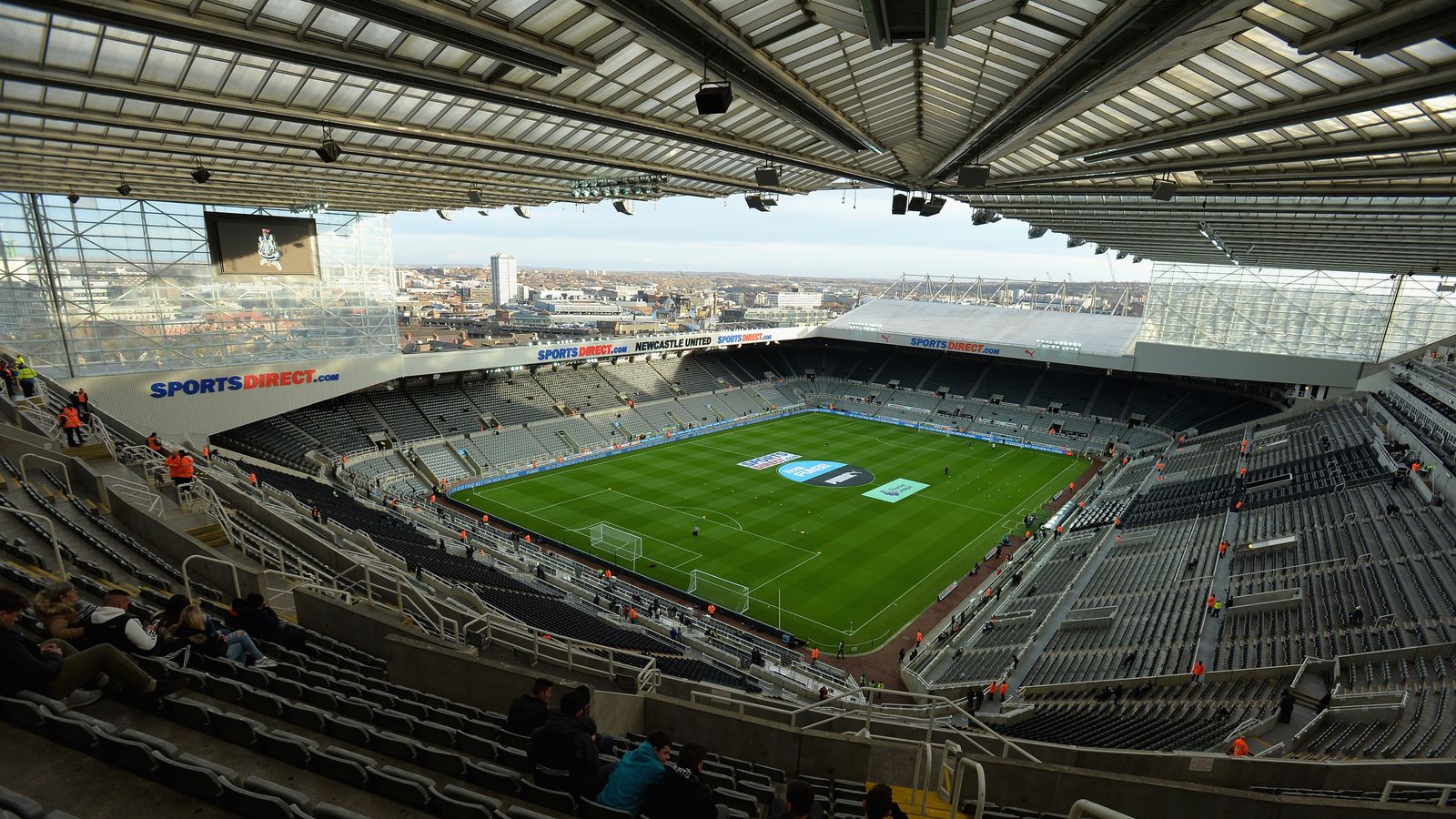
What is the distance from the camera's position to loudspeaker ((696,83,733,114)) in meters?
9.70

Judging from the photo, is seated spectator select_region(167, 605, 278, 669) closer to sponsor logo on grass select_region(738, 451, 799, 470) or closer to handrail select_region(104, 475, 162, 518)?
handrail select_region(104, 475, 162, 518)

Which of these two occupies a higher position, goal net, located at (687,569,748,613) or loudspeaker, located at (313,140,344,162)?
loudspeaker, located at (313,140,344,162)

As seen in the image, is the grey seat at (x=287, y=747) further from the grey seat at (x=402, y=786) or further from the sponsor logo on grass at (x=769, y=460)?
the sponsor logo on grass at (x=769, y=460)

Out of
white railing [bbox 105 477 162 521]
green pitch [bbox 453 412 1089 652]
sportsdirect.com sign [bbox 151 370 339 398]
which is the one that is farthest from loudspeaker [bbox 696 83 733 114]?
sportsdirect.com sign [bbox 151 370 339 398]

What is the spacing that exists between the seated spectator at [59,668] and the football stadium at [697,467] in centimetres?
4

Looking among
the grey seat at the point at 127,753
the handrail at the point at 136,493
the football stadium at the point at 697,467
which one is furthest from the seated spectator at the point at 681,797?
the handrail at the point at 136,493

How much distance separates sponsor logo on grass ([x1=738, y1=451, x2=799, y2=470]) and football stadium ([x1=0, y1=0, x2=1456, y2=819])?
727mm

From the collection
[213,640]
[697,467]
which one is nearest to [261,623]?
[213,640]

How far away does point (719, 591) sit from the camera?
24.4 meters

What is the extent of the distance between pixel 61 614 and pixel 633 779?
4788 millimetres

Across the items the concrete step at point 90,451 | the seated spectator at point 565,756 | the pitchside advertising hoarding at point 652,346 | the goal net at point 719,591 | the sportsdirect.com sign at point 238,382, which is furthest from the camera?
the pitchside advertising hoarding at point 652,346

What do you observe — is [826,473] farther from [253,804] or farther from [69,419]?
[253,804]

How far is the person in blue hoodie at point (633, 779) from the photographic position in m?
4.91

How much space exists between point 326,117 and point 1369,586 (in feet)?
78.9
